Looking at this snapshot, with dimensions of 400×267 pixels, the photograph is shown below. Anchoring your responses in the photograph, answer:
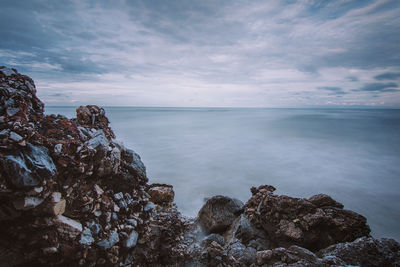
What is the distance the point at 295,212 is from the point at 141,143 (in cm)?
2049

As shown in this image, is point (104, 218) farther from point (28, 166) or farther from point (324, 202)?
point (324, 202)

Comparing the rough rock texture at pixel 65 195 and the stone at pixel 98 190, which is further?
the stone at pixel 98 190

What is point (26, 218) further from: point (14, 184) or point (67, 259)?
point (67, 259)

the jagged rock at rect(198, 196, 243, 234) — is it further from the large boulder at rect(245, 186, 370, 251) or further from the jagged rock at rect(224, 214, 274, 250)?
the large boulder at rect(245, 186, 370, 251)

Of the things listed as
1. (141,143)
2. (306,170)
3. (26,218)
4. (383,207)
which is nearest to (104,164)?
(26,218)

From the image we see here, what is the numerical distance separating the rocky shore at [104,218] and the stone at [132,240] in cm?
2

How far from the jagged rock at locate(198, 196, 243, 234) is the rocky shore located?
0.08 meters

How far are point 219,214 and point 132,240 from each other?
330 cm

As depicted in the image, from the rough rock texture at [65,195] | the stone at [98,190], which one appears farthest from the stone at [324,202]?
the stone at [98,190]

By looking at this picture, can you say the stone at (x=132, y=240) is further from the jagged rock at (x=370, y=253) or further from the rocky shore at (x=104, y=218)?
the jagged rock at (x=370, y=253)

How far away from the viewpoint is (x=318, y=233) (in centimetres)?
492

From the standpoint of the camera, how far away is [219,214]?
21.6 feet

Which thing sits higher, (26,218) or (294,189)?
(26,218)

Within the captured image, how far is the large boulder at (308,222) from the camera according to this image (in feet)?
16.0
